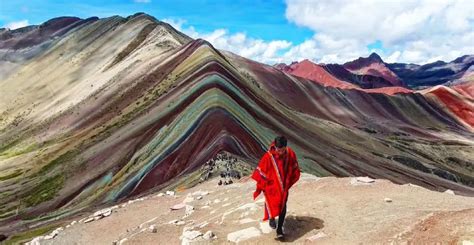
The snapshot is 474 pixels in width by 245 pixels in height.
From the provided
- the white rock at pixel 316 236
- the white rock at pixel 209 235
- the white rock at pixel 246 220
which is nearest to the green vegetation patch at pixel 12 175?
the white rock at pixel 246 220

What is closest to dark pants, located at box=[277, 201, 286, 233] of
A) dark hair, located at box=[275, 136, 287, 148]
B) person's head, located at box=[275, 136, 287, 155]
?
person's head, located at box=[275, 136, 287, 155]

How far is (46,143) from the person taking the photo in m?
66.4

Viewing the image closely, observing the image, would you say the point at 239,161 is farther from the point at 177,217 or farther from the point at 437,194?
the point at 437,194

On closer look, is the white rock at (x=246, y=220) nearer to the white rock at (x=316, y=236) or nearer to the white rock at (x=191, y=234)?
the white rock at (x=191, y=234)

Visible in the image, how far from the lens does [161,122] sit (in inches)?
1953

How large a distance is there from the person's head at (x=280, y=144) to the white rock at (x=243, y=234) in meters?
2.52

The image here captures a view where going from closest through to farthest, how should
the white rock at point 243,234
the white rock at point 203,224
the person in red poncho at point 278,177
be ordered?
the person in red poncho at point 278,177
the white rock at point 243,234
the white rock at point 203,224

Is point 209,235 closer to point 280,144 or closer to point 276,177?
point 276,177

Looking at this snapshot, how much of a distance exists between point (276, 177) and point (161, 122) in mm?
36686

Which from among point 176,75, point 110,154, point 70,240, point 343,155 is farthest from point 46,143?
point 70,240

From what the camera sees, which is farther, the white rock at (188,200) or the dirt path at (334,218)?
the white rock at (188,200)

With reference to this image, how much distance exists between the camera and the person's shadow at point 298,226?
1400 cm

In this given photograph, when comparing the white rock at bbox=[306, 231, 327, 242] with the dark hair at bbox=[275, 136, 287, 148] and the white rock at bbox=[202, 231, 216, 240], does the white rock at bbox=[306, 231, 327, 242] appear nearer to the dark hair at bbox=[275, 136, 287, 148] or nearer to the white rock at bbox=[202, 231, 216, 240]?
the dark hair at bbox=[275, 136, 287, 148]

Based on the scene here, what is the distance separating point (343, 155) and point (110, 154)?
1000 inches
